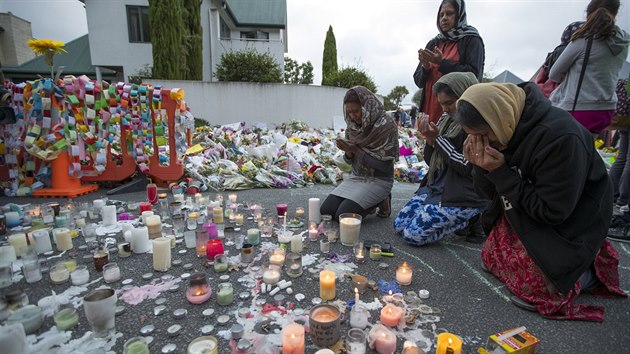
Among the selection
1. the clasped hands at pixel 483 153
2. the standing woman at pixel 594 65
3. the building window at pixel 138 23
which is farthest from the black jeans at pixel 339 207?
the building window at pixel 138 23

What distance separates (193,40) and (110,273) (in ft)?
44.3

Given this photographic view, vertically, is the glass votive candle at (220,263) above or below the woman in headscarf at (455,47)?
below

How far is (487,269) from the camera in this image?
8.34 ft

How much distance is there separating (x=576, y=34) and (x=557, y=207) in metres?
2.30

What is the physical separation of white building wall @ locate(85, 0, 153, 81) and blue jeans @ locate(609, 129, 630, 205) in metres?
16.2

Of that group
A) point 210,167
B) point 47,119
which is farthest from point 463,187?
point 47,119

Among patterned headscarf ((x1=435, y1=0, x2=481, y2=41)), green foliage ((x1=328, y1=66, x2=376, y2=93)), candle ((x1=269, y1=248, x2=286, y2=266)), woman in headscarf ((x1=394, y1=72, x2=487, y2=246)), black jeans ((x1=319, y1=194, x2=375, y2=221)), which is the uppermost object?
green foliage ((x1=328, y1=66, x2=376, y2=93))

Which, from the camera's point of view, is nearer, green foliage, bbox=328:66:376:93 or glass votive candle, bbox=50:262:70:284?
glass votive candle, bbox=50:262:70:284

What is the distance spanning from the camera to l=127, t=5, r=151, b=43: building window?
45.3 ft

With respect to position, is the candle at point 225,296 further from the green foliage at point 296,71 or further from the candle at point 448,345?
the green foliage at point 296,71

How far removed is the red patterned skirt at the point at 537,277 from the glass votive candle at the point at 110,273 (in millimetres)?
2966

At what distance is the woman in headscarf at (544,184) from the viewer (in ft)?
5.79

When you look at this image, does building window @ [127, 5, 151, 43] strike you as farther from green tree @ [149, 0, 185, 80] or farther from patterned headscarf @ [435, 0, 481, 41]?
patterned headscarf @ [435, 0, 481, 41]

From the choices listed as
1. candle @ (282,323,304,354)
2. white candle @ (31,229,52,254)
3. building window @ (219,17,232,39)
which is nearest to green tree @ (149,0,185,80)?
building window @ (219,17,232,39)
